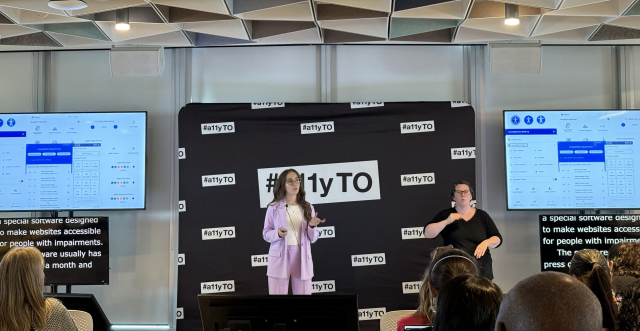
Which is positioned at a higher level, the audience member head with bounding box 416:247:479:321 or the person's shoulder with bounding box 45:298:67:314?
the audience member head with bounding box 416:247:479:321

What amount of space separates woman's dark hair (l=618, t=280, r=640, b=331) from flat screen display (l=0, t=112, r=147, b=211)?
4.71 metres

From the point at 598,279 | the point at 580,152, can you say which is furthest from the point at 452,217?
the point at 598,279

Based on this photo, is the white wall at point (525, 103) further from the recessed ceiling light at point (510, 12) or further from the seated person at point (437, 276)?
the seated person at point (437, 276)

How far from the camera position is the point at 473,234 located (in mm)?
5066

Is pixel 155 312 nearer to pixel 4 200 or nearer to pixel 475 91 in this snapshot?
pixel 4 200

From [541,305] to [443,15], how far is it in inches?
174

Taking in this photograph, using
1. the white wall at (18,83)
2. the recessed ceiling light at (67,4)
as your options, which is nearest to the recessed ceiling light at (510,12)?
the recessed ceiling light at (67,4)

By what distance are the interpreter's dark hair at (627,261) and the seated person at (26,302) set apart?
9.39 ft

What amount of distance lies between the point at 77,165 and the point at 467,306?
5.28m

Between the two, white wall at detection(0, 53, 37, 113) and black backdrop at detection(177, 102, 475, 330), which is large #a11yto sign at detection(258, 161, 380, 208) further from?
white wall at detection(0, 53, 37, 113)

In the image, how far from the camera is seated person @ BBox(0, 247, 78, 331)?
109 inches

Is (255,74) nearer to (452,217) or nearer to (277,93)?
(277,93)

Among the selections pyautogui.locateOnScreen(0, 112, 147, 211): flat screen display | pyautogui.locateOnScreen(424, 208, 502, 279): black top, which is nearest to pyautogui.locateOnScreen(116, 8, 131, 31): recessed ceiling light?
pyautogui.locateOnScreen(0, 112, 147, 211): flat screen display

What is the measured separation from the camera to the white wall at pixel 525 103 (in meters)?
6.26
